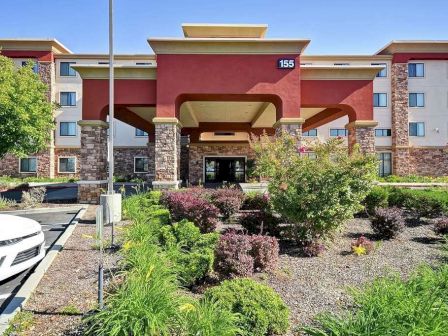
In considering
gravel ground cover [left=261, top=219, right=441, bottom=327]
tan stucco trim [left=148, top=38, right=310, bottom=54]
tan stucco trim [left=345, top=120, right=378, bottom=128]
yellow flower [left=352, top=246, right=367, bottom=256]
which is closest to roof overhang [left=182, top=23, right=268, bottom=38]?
tan stucco trim [left=148, top=38, right=310, bottom=54]

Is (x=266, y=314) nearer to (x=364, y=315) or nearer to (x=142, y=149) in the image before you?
(x=364, y=315)

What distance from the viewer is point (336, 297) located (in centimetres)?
479

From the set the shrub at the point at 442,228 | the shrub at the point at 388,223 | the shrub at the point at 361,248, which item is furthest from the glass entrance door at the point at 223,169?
the shrub at the point at 361,248

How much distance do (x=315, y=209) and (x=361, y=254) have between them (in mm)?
1363

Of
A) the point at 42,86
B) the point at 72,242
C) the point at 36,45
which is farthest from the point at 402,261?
the point at 36,45

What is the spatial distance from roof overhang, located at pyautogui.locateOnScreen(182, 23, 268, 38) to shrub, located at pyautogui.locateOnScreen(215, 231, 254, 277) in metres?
16.7

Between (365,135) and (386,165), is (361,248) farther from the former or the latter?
(386,165)

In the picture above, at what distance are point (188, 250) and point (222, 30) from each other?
16.6 m

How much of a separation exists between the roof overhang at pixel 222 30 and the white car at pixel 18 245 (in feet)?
53.8

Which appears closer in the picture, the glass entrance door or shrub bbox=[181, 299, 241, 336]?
shrub bbox=[181, 299, 241, 336]

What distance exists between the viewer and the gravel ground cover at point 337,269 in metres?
4.61

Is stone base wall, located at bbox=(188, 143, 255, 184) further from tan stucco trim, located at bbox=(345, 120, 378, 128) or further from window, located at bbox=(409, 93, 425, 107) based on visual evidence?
window, located at bbox=(409, 93, 425, 107)

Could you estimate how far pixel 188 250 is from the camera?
6031mm

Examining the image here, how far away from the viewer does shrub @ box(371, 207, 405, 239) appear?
8039 mm
